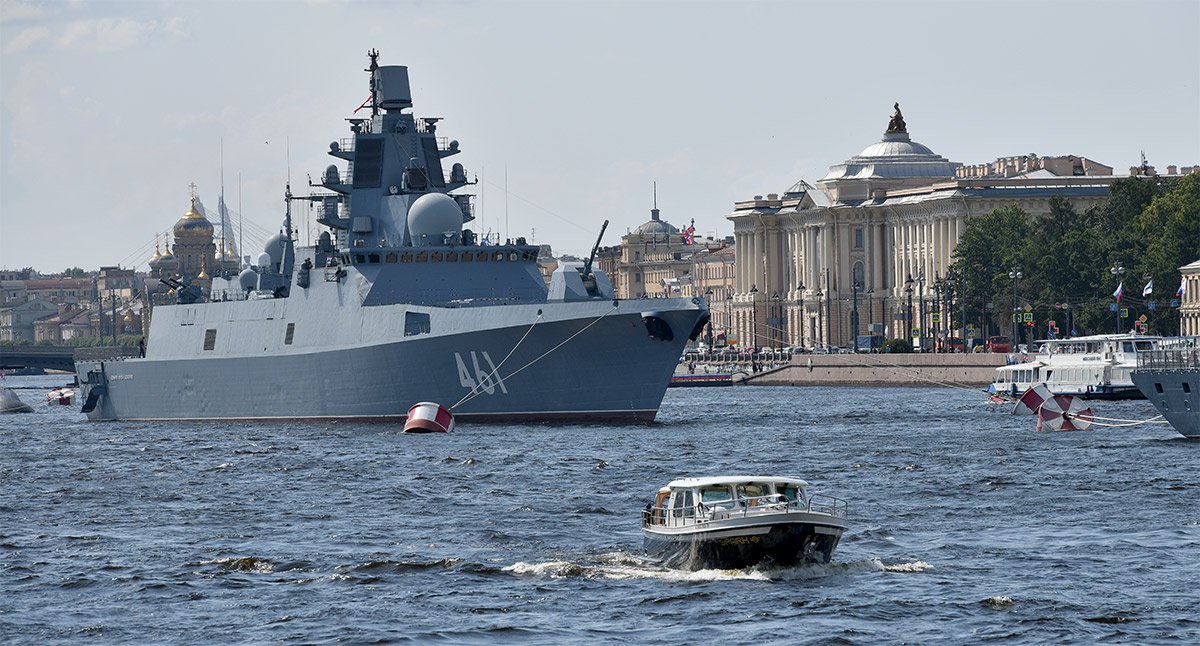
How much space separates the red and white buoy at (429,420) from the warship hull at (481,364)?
235 cm

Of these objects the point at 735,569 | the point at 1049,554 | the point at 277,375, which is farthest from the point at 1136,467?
the point at 277,375

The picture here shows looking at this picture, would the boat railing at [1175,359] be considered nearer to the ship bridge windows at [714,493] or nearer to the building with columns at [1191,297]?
the ship bridge windows at [714,493]

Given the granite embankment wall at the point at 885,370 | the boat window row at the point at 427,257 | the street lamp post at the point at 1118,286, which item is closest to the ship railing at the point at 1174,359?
the boat window row at the point at 427,257

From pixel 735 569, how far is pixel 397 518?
11619mm

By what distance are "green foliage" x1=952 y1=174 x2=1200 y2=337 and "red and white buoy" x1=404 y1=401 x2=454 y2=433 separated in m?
64.0

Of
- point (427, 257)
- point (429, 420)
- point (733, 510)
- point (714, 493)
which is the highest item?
point (427, 257)

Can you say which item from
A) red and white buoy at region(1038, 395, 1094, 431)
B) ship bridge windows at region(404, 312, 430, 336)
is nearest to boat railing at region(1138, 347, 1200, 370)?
red and white buoy at region(1038, 395, 1094, 431)

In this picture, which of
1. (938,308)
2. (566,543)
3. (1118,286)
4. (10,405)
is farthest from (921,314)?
(566,543)

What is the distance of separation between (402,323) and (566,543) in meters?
34.3

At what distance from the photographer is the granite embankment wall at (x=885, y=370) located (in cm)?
13288

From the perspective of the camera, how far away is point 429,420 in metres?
71.6

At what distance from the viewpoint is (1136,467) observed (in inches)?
2229

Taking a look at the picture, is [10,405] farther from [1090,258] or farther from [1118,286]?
[1090,258]

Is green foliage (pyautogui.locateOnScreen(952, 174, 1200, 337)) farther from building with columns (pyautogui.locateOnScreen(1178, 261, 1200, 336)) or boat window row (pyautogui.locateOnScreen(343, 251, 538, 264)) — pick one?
boat window row (pyautogui.locateOnScreen(343, 251, 538, 264))
